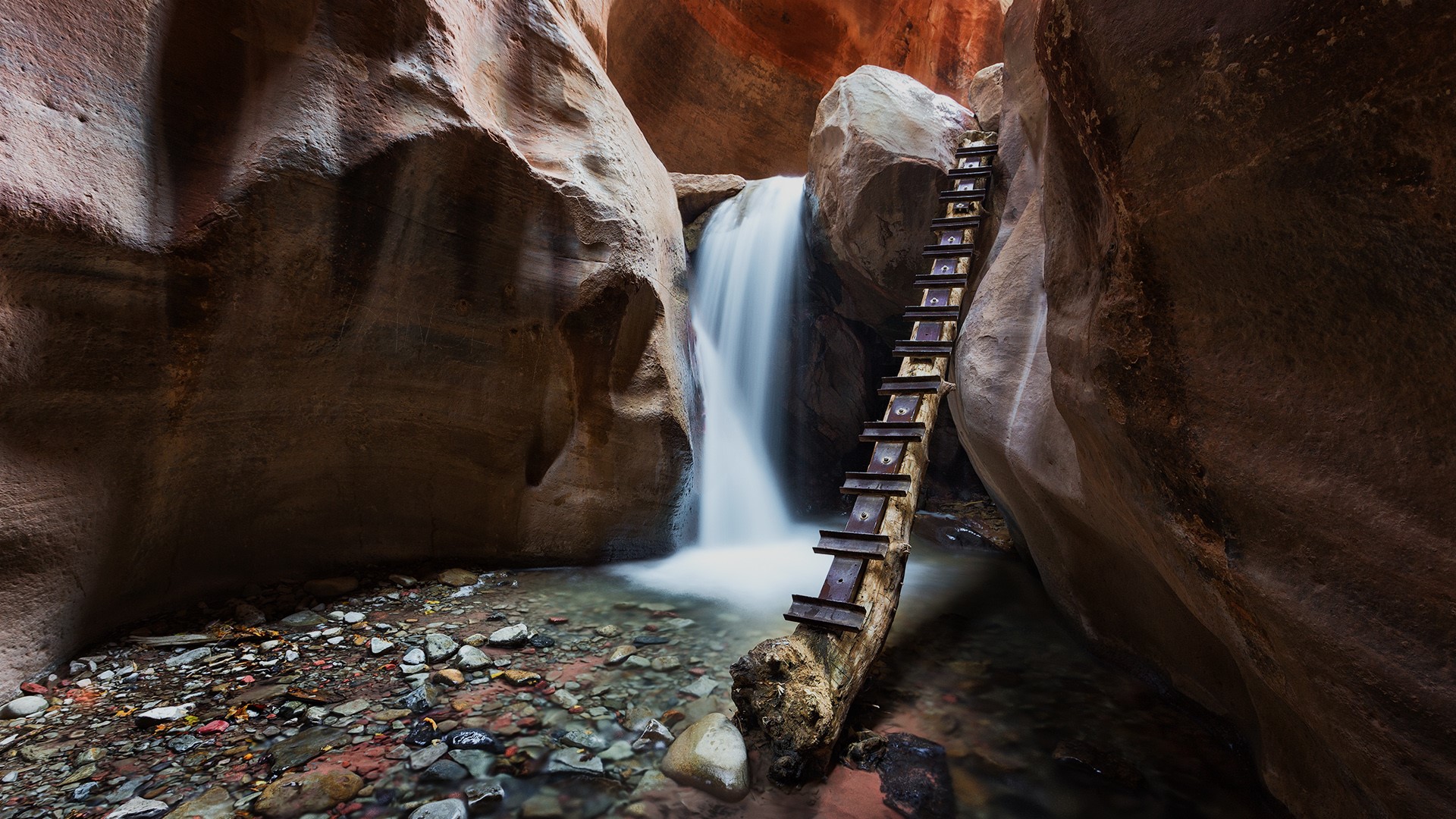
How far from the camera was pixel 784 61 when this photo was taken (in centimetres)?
1470

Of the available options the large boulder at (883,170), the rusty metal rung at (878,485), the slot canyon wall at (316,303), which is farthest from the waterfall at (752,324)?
the rusty metal rung at (878,485)

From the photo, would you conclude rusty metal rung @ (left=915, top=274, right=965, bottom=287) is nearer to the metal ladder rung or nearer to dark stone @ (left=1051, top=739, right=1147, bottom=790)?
the metal ladder rung

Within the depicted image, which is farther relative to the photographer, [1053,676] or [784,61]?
[784,61]

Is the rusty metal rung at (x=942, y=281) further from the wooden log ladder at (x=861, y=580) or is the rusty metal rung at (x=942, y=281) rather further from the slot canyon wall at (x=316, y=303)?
the slot canyon wall at (x=316, y=303)

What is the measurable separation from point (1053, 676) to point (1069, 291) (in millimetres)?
2122

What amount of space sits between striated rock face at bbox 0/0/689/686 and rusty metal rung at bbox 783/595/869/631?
256 cm

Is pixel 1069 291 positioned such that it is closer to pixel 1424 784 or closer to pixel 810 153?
pixel 1424 784

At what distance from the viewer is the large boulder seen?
632 centimetres

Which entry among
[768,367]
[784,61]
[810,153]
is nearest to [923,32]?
[784,61]

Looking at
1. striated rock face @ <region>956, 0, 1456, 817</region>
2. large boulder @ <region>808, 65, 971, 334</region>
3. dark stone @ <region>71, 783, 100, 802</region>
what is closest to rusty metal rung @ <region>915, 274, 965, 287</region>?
large boulder @ <region>808, 65, 971, 334</region>

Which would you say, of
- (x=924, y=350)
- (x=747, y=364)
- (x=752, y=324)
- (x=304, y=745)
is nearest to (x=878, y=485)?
(x=924, y=350)

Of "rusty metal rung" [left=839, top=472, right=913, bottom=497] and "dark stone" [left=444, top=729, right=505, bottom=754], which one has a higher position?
"rusty metal rung" [left=839, top=472, right=913, bottom=497]

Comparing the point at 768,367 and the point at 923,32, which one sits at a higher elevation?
the point at 923,32

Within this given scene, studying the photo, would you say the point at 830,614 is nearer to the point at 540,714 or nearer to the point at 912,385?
the point at 540,714
